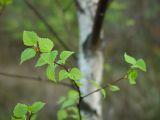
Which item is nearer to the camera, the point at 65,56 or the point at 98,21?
the point at 65,56

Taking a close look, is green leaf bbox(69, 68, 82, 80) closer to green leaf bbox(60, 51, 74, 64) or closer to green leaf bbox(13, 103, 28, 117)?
green leaf bbox(60, 51, 74, 64)

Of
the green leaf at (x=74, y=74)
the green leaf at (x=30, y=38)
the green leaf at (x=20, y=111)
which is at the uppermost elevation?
the green leaf at (x=30, y=38)

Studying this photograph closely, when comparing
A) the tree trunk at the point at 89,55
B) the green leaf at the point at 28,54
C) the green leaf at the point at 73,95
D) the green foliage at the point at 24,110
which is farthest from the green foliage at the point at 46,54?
the tree trunk at the point at 89,55

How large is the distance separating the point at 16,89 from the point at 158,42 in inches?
126

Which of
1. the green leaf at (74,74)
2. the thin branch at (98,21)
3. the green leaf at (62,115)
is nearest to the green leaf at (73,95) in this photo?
the green leaf at (62,115)

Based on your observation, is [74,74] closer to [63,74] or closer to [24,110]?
[63,74]

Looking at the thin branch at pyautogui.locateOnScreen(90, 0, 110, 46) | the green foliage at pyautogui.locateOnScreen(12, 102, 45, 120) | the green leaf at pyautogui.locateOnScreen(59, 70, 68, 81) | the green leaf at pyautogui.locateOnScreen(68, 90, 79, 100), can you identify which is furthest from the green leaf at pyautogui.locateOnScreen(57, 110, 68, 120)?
the green leaf at pyautogui.locateOnScreen(59, 70, 68, 81)

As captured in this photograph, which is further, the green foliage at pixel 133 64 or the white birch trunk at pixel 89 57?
the white birch trunk at pixel 89 57

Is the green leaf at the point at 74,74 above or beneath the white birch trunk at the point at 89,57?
beneath

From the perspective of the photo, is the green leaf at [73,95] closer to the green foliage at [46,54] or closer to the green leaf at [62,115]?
the green leaf at [62,115]

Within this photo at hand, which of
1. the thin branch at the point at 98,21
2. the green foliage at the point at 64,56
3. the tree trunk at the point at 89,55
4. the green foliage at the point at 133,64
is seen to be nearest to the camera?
the green foliage at the point at 64,56

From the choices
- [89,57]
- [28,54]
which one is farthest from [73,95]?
[28,54]

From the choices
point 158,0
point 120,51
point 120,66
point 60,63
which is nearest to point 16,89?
point 120,66

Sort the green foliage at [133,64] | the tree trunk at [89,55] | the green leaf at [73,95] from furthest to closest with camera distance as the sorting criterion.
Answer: the tree trunk at [89,55]
the green leaf at [73,95]
the green foliage at [133,64]
